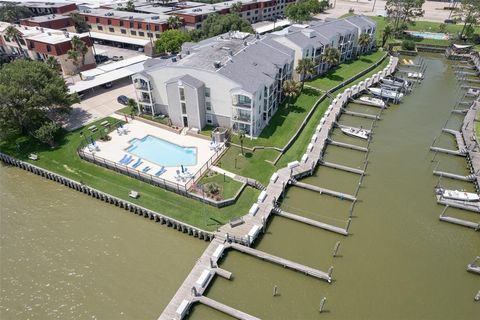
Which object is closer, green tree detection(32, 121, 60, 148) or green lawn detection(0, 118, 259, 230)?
green lawn detection(0, 118, 259, 230)

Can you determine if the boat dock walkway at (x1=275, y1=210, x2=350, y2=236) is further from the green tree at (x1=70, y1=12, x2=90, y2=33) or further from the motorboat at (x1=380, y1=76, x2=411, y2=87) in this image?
the green tree at (x1=70, y1=12, x2=90, y2=33)

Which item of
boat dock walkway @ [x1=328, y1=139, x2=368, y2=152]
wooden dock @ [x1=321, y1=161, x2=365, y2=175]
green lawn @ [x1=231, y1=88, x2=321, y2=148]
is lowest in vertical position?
wooden dock @ [x1=321, y1=161, x2=365, y2=175]

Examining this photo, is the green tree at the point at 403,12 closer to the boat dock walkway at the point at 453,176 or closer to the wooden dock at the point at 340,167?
the boat dock walkway at the point at 453,176

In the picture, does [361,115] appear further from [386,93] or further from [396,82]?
[396,82]

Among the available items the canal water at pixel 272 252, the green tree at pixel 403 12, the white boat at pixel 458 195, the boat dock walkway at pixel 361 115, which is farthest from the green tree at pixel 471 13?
the white boat at pixel 458 195

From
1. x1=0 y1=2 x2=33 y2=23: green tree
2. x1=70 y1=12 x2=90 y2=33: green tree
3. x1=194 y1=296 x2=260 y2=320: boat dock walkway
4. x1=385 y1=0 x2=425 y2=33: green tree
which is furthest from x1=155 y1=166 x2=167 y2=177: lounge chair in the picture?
x1=385 y1=0 x2=425 y2=33: green tree

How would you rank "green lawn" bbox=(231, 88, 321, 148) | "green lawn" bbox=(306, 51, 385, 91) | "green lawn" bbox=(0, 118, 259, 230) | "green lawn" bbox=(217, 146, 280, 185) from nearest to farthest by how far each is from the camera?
1. "green lawn" bbox=(0, 118, 259, 230)
2. "green lawn" bbox=(217, 146, 280, 185)
3. "green lawn" bbox=(231, 88, 321, 148)
4. "green lawn" bbox=(306, 51, 385, 91)

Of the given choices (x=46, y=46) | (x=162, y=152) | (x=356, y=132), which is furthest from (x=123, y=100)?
(x=356, y=132)
